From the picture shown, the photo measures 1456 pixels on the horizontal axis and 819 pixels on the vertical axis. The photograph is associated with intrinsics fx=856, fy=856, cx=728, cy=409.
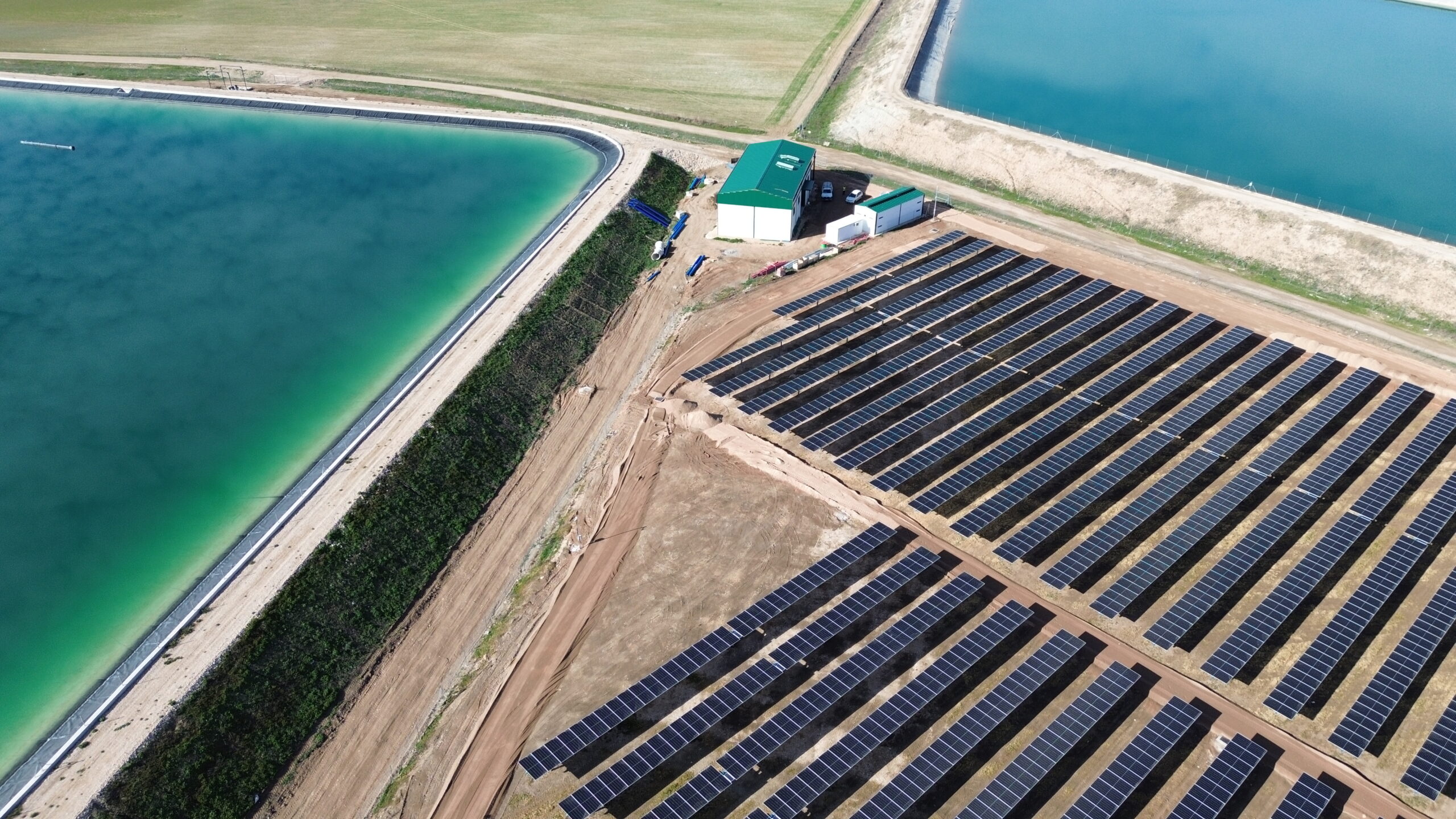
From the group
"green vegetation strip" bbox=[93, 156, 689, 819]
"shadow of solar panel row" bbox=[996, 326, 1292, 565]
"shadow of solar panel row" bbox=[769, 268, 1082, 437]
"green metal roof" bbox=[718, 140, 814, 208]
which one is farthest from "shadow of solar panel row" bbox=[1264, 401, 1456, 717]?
"green metal roof" bbox=[718, 140, 814, 208]

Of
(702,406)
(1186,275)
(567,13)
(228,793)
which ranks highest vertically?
(567,13)

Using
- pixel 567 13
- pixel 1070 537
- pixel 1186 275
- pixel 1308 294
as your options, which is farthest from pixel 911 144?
pixel 567 13

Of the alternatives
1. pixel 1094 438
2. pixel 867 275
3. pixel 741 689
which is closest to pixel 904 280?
pixel 867 275

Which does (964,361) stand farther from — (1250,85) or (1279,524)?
(1250,85)

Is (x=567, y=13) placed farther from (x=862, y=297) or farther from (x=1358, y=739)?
(x=1358, y=739)

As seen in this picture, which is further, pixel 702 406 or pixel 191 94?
pixel 191 94

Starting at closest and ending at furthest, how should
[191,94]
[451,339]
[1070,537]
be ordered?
[1070,537] → [451,339] → [191,94]

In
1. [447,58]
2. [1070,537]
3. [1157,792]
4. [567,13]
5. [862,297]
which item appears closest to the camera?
[1157,792]
